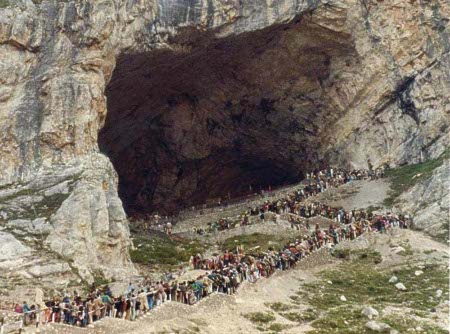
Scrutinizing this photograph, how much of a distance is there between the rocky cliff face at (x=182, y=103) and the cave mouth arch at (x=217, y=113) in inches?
6.6

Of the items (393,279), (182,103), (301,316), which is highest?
(182,103)

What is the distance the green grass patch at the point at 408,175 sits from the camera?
46.8 m

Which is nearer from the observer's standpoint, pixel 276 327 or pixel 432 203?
pixel 276 327

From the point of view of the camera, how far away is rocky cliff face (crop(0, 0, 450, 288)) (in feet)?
114

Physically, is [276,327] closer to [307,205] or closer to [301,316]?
[301,316]

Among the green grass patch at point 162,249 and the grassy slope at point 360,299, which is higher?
the green grass patch at point 162,249

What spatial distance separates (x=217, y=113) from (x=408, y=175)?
846 inches

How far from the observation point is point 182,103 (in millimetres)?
60688

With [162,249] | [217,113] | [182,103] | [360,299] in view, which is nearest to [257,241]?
[162,249]

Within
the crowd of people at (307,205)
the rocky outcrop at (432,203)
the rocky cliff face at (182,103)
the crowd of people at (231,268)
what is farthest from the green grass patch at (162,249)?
the rocky outcrop at (432,203)

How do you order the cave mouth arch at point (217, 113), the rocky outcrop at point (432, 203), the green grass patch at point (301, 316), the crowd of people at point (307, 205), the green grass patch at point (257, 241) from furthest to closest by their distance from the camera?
the cave mouth arch at point (217, 113)
the crowd of people at point (307, 205)
the rocky outcrop at point (432, 203)
the green grass patch at point (257, 241)
the green grass patch at point (301, 316)

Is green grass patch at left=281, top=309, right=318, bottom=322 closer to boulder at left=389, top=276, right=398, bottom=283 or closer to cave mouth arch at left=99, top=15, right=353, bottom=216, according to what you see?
boulder at left=389, top=276, right=398, bottom=283

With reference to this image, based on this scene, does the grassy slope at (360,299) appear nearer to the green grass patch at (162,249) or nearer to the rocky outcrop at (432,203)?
the rocky outcrop at (432,203)

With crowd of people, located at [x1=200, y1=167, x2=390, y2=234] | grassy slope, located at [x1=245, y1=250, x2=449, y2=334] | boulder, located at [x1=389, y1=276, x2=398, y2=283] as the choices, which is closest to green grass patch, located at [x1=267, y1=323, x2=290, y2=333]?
grassy slope, located at [x1=245, y1=250, x2=449, y2=334]
